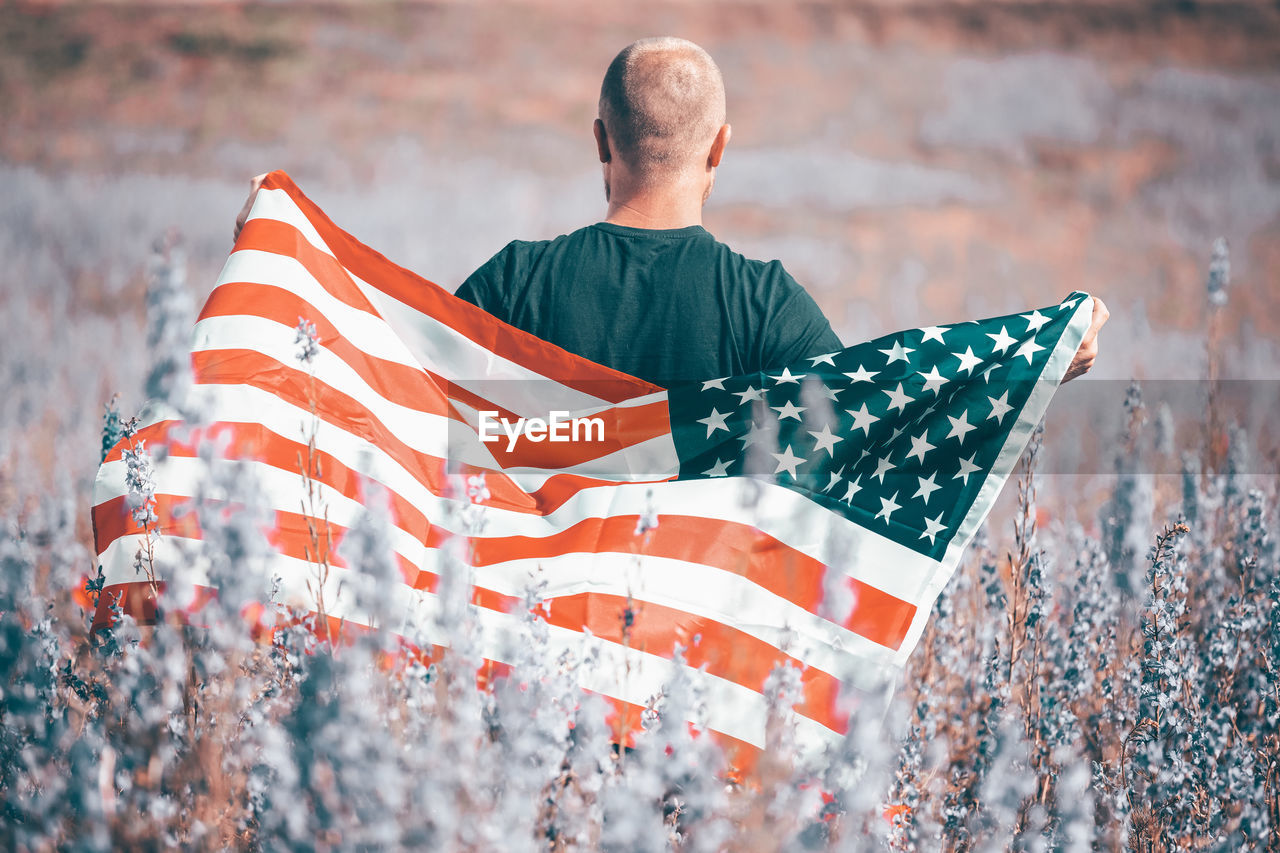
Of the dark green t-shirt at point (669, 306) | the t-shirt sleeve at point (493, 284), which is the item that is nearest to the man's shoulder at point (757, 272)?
the dark green t-shirt at point (669, 306)

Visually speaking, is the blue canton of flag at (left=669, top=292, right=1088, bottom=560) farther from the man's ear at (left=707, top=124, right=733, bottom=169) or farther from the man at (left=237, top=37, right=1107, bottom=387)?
the man's ear at (left=707, top=124, right=733, bottom=169)

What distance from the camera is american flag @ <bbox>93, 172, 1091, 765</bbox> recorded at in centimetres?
249

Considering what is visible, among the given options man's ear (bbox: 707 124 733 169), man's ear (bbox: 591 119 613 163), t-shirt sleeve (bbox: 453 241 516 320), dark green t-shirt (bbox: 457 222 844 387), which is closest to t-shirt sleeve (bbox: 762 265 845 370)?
dark green t-shirt (bbox: 457 222 844 387)

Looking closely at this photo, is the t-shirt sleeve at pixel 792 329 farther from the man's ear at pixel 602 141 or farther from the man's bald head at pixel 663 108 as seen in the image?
the man's ear at pixel 602 141

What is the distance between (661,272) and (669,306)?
0.11 m

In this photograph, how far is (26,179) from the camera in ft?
31.0

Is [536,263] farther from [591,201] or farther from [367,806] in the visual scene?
[591,201]

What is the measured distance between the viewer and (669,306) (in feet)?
9.07

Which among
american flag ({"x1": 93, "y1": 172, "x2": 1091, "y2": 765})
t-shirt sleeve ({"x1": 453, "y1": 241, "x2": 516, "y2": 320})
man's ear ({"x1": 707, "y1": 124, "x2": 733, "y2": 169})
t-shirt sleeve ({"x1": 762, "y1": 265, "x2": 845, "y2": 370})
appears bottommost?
american flag ({"x1": 93, "y1": 172, "x2": 1091, "y2": 765})

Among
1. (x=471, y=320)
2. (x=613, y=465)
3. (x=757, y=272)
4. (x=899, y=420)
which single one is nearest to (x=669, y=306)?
(x=757, y=272)

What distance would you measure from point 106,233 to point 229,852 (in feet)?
30.4

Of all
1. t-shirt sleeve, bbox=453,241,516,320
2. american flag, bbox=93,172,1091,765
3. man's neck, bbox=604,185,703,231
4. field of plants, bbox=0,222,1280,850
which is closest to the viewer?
field of plants, bbox=0,222,1280,850

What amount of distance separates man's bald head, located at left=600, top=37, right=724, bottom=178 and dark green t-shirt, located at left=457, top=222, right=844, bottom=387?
25cm

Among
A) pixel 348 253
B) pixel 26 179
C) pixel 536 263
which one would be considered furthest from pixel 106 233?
pixel 536 263
